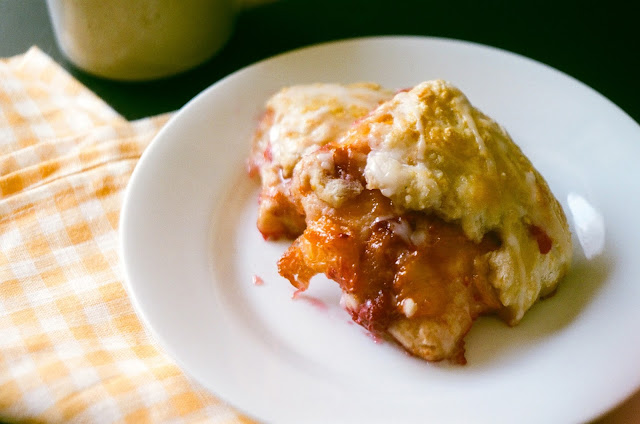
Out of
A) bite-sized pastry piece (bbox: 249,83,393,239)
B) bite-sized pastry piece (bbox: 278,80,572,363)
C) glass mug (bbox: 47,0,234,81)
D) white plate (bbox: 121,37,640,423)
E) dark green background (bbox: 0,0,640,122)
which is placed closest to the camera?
white plate (bbox: 121,37,640,423)

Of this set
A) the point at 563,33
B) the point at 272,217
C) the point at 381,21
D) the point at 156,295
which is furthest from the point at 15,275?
the point at 563,33

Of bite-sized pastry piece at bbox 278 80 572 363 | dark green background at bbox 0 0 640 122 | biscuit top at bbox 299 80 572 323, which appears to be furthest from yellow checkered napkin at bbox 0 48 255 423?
biscuit top at bbox 299 80 572 323

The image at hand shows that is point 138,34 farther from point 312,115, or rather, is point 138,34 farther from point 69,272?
point 69,272

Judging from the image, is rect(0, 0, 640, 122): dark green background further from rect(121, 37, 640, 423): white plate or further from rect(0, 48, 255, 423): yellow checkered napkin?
rect(121, 37, 640, 423): white plate

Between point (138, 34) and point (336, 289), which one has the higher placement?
point (138, 34)

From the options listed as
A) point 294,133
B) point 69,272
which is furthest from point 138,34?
point 69,272

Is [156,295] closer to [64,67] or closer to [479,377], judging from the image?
[479,377]
